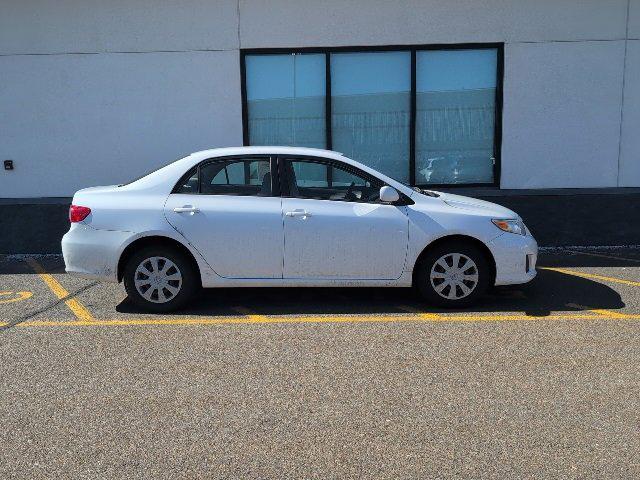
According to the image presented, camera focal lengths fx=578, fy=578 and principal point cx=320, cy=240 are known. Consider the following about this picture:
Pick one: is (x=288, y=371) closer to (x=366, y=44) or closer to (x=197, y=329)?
(x=197, y=329)

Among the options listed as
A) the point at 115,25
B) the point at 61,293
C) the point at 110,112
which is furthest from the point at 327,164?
the point at 115,25

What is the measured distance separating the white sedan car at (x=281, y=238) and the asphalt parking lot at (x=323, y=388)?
13.1 inches

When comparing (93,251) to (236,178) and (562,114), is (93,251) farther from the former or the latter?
(562,114)

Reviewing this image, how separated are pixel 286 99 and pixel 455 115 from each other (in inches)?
115

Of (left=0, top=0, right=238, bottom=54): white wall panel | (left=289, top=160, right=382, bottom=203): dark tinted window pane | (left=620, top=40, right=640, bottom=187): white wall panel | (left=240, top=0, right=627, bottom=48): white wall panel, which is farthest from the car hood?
(left=0, top=0, right=238, bottom=54): white wall panel

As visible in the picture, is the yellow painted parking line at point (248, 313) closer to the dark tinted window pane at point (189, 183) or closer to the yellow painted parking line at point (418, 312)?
the dark tinted window pane at point (189, 183)

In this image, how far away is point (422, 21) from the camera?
9.52m

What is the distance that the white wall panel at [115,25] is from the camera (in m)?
9.51

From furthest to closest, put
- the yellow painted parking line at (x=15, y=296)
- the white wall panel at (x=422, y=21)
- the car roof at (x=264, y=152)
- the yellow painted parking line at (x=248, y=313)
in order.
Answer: the white wall panel at (x=422, y=21)
the yellow painted parking line at (x=15, y=296)
the car roof at (x=264, y=152)
the yellow painted parking line at (x=248, y=313)

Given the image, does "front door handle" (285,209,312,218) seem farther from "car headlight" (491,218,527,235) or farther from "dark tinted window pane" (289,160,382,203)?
"car headlight" (491,218,527,235)

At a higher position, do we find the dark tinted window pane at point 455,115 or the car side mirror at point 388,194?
the dark tinted window pane at point 455,115

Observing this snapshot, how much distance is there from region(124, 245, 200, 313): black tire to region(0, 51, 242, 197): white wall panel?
464cm

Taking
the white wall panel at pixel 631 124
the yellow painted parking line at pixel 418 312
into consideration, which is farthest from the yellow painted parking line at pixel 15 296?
the white wall panel at pixel 631 124

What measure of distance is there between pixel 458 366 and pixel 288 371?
4.02 feet
